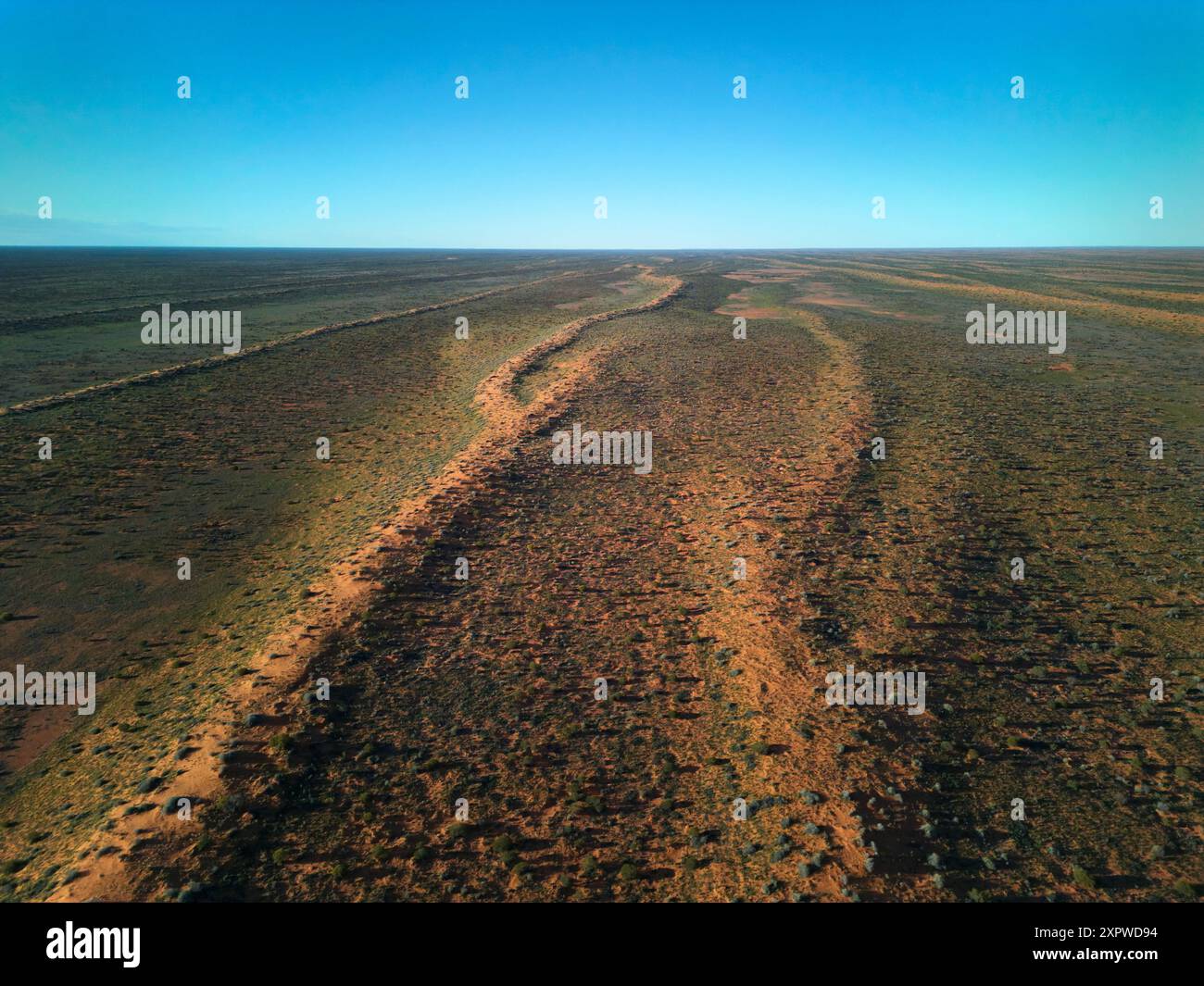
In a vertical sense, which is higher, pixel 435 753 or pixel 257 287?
pixel 257 287

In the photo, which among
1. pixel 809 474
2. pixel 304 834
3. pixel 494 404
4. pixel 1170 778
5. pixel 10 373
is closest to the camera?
pixel 304 834

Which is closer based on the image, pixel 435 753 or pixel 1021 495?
pixel 435 753

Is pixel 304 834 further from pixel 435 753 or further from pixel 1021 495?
pixel 1021 495

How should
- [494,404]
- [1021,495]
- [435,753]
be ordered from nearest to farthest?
[435,753]
[1021,495]
[494,404]
